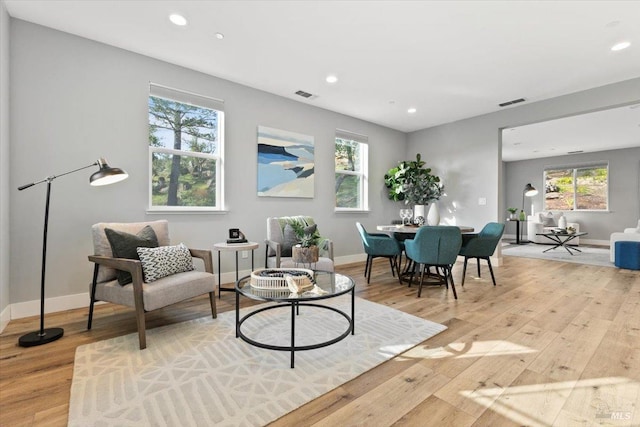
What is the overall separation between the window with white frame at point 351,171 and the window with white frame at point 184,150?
89.0 inches

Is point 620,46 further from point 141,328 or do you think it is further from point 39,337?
point 39,337

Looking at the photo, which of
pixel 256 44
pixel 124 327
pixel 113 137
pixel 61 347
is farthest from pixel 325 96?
pixel 61 347

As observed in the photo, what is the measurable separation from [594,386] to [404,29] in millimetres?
3124

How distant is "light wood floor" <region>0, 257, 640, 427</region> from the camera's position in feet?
4.63

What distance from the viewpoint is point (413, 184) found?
5574 mm

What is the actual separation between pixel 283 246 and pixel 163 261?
148 cm

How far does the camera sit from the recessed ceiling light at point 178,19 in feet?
8.65

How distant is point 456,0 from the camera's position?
2438mm

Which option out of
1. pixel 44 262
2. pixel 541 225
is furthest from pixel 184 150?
pixel 541 225

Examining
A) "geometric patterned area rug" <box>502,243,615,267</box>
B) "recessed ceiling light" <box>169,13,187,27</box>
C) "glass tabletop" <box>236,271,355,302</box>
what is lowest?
"geometric patterned area rug" <box>502,243,615,267</box>

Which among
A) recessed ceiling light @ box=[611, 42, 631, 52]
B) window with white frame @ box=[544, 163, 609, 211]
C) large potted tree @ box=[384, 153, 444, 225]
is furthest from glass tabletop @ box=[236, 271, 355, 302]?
window with white frame @ box=[544, 163, 609, 211]

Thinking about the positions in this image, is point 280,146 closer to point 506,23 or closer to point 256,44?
point 256,44

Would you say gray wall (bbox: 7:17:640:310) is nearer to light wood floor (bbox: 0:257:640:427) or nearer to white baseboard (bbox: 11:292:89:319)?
white baseboard (bbox: 11:292:89:319)

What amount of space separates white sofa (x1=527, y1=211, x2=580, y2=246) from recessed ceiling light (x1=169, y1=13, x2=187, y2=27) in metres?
9.41
